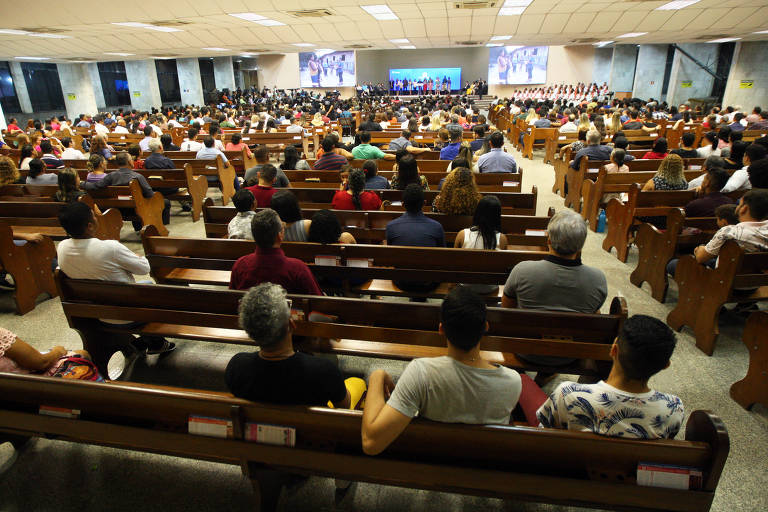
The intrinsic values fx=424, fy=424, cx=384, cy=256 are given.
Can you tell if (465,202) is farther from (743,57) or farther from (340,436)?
(743,57)

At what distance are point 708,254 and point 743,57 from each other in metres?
18.0

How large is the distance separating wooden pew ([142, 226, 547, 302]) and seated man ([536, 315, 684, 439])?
1.45 metres

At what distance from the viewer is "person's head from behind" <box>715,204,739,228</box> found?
10.4 ft

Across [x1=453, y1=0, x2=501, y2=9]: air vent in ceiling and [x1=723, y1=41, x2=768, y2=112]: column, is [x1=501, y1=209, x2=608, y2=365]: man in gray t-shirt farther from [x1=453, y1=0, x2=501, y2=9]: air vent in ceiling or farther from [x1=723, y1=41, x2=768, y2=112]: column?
[x1=723, y1=41, x2=768, y2=112]: column

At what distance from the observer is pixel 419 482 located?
1.51 metres

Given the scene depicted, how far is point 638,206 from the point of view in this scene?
4469 mm

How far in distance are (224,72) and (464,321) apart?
91.0ft

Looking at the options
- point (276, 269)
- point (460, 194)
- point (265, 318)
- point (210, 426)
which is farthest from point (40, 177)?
point (265, 318)

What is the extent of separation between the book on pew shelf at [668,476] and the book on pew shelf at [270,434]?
1172 mm

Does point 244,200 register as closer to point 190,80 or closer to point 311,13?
point 311,13

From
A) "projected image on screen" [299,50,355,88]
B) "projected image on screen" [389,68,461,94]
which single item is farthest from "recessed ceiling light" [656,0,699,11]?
"projected image on screen" [389,68,461,94]

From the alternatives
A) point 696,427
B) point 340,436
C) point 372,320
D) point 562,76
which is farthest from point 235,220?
point 562,76

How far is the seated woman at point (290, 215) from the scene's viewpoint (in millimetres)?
3172

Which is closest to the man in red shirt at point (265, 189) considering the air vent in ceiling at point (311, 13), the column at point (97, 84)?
the air vent in ceiling at point (311, 13)
